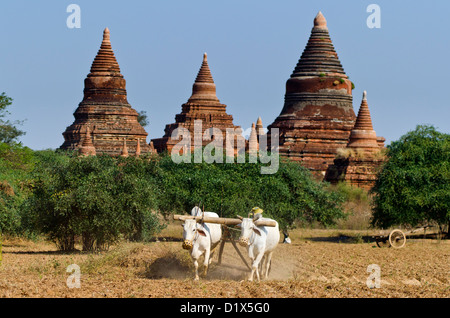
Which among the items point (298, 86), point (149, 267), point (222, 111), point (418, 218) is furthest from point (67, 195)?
point (222, 111)

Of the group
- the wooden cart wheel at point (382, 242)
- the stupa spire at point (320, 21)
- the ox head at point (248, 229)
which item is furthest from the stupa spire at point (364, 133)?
the ox head at point (248, 229)

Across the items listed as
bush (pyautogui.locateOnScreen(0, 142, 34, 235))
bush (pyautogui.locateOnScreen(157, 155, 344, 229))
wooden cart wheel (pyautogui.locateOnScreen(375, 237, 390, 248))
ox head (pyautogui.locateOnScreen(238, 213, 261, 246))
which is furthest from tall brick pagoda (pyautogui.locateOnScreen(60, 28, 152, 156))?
ox head (pyautogui.locateOnScreen(238, 213, 261, 246))

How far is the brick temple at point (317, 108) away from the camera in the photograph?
4950 cm

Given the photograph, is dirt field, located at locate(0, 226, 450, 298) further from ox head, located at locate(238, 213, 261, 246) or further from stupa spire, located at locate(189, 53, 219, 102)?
stupa spire, located at locate(189, 53, 219, 102)

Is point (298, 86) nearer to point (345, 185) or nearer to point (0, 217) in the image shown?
point (345, 185)

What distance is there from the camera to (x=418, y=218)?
29.6 meters

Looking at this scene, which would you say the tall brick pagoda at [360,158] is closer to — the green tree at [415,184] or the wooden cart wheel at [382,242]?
the green tree at [415,184]

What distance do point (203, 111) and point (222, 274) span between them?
4096 centimetres

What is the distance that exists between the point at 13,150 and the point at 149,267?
69.4 feet

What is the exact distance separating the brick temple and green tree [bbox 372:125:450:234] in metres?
17.3

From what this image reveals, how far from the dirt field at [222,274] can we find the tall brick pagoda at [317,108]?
2427cm

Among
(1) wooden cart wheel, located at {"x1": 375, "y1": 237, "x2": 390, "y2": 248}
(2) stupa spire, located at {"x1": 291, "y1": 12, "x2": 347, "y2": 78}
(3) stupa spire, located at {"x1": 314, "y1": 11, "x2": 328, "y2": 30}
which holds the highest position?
(3) stupa spire, located at {"x1": 314, "y1": 11, "x2": 328, "y2": 30}

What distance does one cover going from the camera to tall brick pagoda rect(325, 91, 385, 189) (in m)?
43.8
